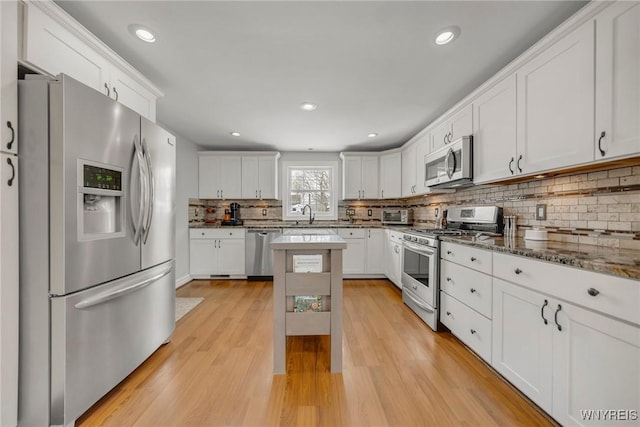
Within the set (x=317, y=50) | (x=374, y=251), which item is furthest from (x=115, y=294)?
(x=374, y=251)

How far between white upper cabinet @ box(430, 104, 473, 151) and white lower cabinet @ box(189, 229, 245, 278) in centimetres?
343

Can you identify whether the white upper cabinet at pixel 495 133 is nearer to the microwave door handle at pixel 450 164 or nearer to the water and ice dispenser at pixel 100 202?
the microwave door handle at pixel 450 164

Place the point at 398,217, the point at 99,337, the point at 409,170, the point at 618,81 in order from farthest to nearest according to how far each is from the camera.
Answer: the point at 398,217 < the point at 409,170 < the point at 99,337 < the point at 618,81

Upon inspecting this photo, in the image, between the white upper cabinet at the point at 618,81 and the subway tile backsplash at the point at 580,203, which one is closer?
the white upper cabinet at the point at 618,81

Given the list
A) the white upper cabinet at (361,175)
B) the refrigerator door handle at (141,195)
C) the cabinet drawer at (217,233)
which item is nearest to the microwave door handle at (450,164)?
the white upper cabinet at (361,175)

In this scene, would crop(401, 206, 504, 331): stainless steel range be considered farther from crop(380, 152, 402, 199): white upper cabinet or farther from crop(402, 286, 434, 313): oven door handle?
crop(380, 152, 402, 199): white upper cabinet

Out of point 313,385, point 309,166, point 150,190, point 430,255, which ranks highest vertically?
point 309,166

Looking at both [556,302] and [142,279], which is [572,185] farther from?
[142,279]

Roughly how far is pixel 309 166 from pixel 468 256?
12.2 ft

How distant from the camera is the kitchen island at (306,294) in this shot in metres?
1.92

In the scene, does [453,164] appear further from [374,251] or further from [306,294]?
[374,251]

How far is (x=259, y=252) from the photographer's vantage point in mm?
4664

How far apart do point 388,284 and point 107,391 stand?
12.2ft

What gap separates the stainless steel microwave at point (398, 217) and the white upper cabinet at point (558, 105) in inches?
113
